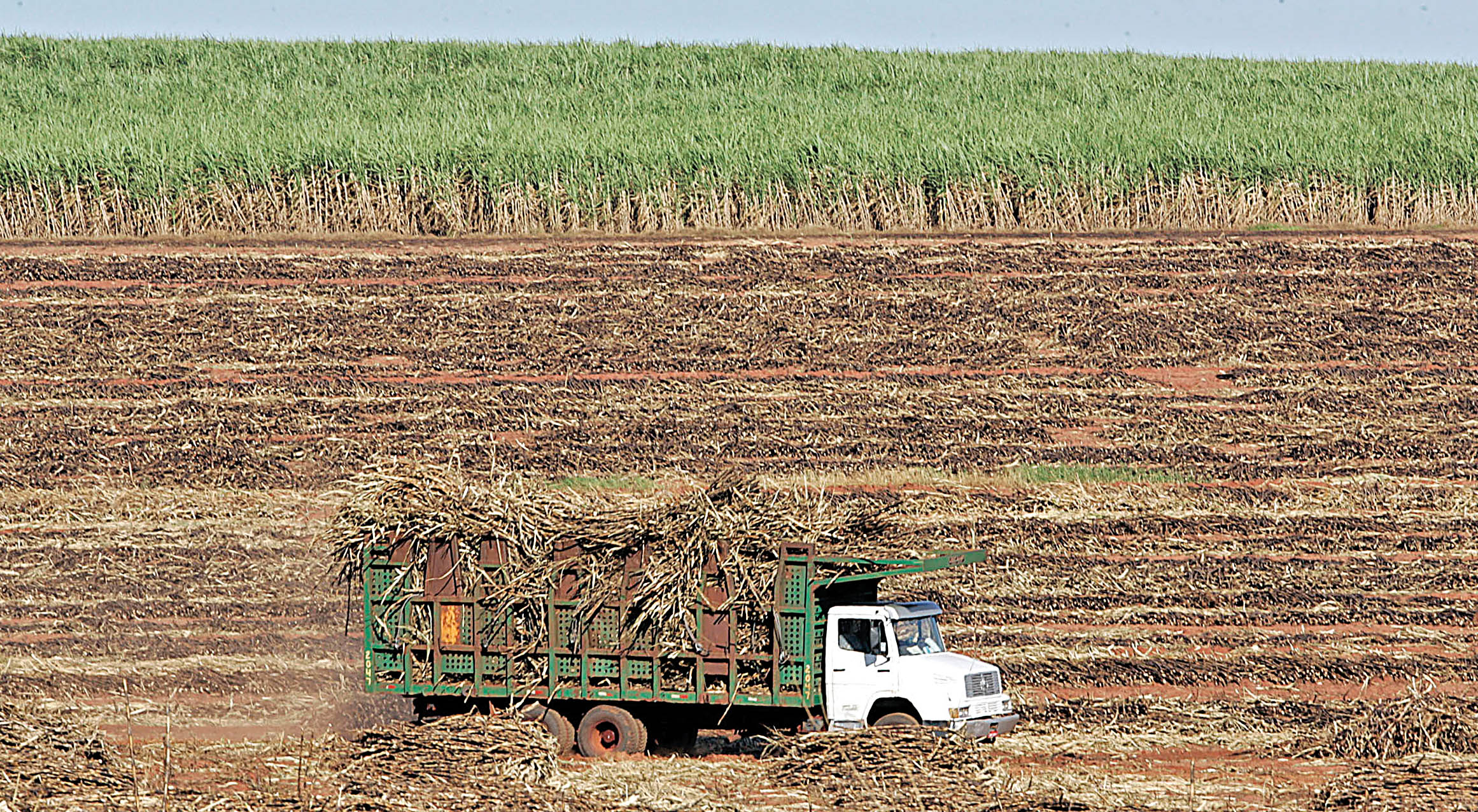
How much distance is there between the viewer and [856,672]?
46.0ft

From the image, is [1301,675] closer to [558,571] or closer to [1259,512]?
[1259,512]

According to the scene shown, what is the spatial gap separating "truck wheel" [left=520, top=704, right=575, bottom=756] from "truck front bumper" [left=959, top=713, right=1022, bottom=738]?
308cm

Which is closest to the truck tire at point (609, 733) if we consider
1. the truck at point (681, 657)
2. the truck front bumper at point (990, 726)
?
the truck at point (681, 657)

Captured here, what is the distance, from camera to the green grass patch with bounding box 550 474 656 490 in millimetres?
22031

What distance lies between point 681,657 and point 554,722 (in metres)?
1.16

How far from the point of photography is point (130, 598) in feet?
63.7

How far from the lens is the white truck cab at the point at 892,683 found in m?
13.9

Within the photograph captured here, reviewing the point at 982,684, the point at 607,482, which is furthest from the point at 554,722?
the point at 607,482

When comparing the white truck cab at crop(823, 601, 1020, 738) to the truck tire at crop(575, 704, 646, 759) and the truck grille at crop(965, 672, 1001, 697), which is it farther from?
the truck tire at crop(575, 704, 646, 759)

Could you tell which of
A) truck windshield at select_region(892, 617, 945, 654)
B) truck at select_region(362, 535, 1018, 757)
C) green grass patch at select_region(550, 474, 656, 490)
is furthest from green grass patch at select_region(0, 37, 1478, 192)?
truck at select_region(362, 535, 1018, 757)

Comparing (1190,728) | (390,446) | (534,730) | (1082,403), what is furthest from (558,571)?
(1082,403)

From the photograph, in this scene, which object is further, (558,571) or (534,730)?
(558,571)

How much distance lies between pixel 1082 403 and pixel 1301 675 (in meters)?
6.99

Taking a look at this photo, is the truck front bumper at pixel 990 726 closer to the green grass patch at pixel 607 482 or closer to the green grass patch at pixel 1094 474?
the green grass patch at pixel 1094 474
